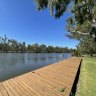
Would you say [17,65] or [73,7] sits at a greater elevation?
[73,7]

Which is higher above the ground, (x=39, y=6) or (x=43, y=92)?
(x=39, y=6)


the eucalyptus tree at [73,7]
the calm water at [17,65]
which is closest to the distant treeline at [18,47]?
the calm water at [17,65]

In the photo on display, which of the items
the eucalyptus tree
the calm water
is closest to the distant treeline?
the calm water

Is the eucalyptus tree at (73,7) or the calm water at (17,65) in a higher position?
the eucalyptus tree at (73,7)

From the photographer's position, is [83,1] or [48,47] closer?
[83,1]

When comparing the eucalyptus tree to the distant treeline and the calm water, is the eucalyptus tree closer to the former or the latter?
the calm water

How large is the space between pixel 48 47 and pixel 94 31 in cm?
13747

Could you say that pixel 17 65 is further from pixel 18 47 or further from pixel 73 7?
pixel 18 47

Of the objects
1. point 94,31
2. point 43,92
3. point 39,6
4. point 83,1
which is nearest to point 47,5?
point 39,6

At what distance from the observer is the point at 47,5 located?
7422 mm

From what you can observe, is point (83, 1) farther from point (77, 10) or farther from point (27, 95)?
point (27, 95)

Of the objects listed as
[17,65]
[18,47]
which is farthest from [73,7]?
[18,47]

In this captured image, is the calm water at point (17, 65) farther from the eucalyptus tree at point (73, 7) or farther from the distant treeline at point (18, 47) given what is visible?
the distant treeline at point (18, 47)

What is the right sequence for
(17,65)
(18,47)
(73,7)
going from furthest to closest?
(18,47) < (17,65) < (73,7)
